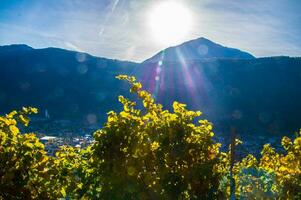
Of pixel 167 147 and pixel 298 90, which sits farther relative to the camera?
pixel 298 90

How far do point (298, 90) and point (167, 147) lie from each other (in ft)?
528

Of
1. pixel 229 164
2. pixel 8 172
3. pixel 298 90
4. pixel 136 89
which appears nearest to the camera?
pixel 8 172

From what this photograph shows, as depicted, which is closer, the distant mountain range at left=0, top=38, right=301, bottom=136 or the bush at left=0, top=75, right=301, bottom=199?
the bush at left=0, top=75, right=301, bottom=199

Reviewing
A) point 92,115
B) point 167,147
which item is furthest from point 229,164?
point 92,115

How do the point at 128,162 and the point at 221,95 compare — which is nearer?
the point at 128,162

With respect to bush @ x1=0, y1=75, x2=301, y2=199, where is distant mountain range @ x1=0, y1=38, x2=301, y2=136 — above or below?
above

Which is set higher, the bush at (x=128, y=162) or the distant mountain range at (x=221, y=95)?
the distant mountain range at (x=221, y=95)

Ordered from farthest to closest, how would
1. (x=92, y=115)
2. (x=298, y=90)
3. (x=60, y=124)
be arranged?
(x=92, y=115) < (x=60, y=124) < (x=298, y=90)

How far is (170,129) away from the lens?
26.7ft

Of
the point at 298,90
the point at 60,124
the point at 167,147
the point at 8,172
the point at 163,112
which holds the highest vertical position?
the point at 298,90

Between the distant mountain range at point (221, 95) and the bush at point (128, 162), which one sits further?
the distant mountain range at point (221, 95)

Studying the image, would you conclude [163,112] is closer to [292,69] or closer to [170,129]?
[170,129]

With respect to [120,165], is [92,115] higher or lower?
higher

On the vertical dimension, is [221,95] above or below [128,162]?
above
